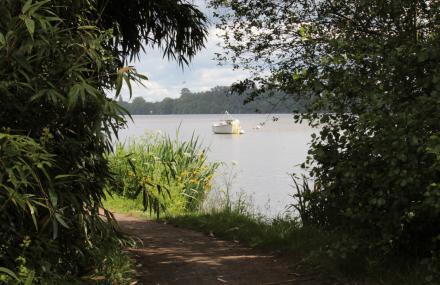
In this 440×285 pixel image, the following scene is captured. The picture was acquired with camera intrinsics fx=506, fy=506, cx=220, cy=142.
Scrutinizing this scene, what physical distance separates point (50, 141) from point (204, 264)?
116 inches

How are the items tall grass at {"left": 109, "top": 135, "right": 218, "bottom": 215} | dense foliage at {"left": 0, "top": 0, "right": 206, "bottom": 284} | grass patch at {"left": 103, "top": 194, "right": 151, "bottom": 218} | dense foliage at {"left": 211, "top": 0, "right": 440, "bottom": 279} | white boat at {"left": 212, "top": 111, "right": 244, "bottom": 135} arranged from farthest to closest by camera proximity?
1. white boat at {"left": 212, "top": 111, "right": 244, "bottom": 135}
2. tall grass at {"left": 109, "top": 135, "right": 218, "bottom": 215}
3. grass patch at {"left": 103, "top": 194, "right": 151, "bottom": 218}
4. dense foliage at {"left": 211, "top": 0, "right": 440, "bottom": 279}
5. dense foliage at {"left": 0, "top": 0, "right": 206, "bottom": 284}

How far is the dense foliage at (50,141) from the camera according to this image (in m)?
3.43

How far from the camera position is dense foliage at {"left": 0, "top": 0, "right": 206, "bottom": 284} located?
11.3ft

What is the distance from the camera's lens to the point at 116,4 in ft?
21.0

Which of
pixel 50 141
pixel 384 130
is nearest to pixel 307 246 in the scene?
pixel 384 130

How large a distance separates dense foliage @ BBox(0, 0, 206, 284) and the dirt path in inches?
55.5

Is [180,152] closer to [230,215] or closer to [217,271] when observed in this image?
[230,215]

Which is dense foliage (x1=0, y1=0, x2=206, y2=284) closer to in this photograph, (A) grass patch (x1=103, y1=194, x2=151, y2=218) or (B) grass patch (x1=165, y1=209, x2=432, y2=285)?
(B) grass patch (x1=165, y1=209, x2=432, y2=285)

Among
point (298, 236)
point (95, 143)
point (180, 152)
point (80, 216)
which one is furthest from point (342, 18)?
point (180, 152)

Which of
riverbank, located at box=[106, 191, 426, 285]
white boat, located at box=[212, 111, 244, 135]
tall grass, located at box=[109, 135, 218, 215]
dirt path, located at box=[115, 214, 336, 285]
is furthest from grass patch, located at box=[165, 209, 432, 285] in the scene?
white boat, located at box=[212, 111, 244, 135]

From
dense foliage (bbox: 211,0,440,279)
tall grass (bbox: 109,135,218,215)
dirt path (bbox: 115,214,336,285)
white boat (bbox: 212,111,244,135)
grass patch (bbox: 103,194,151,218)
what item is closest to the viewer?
dense foliage (bbox: 211,0,440,279)

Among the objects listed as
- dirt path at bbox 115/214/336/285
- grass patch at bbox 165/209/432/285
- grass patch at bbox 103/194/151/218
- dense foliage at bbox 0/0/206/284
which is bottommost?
grass patch at bbox 103/194/151/218

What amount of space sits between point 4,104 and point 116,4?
3172 mm

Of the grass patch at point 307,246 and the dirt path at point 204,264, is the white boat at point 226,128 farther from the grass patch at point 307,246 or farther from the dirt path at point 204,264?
the dirt path at point 204,264
